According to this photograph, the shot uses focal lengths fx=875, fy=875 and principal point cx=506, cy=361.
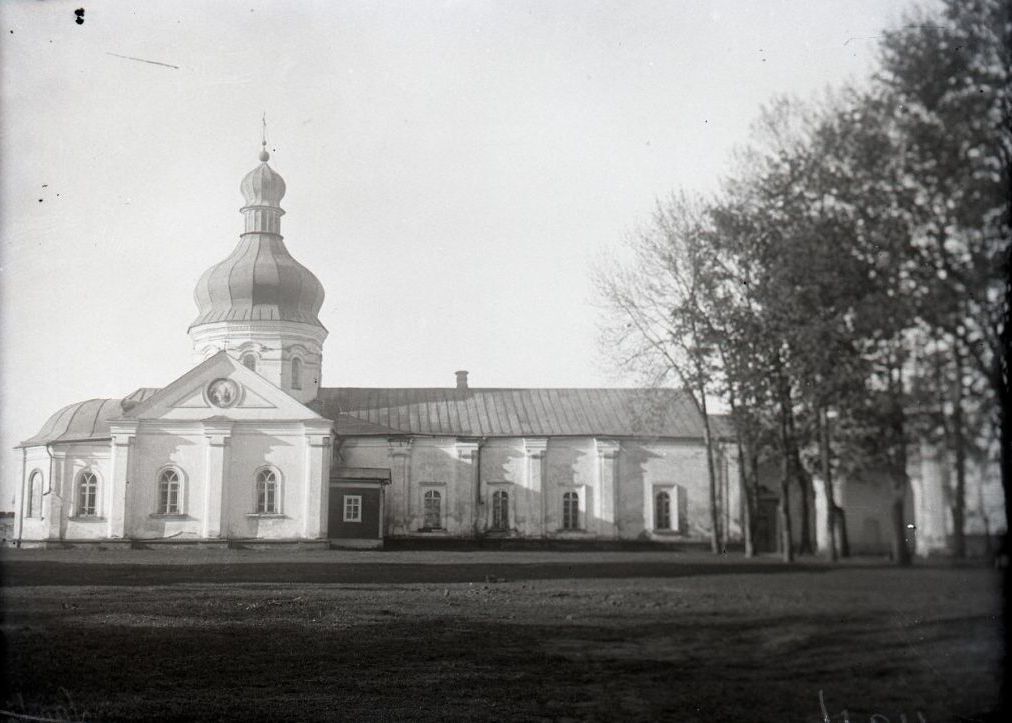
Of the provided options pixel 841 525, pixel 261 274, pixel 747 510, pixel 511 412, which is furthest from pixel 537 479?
pixel 841 525

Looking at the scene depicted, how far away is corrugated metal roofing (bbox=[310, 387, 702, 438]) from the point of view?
5.46 meters

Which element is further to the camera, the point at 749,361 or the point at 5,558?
the point at 5,558

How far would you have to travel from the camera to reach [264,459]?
6977 millimetres

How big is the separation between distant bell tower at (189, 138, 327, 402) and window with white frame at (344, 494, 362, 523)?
99 cm

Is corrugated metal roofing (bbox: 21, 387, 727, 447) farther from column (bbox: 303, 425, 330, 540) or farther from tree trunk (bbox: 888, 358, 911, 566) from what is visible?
tree trunk (bbox: 888, 358, 911, 566)

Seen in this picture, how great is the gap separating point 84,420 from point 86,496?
53cm

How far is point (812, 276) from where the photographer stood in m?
3.78

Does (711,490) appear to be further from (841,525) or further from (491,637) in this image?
(491,637)

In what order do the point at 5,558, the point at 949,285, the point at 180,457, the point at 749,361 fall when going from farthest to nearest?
1. the point at 180,457
2. the point at 5,558
3. the point at 749,361
4. the point at 949,285

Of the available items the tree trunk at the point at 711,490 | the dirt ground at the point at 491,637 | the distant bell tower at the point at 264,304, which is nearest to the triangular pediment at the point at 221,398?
the distant bell tower at the point at 264,304

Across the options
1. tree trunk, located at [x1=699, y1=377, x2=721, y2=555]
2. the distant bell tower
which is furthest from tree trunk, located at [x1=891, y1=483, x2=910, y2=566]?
the distant bell tower

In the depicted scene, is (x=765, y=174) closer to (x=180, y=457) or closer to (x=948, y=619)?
(x=948, y=619)

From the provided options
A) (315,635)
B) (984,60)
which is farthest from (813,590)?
(315,635)

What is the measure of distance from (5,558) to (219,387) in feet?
6.02
